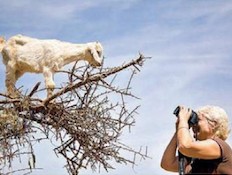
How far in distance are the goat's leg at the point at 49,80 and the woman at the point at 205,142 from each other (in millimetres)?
2155

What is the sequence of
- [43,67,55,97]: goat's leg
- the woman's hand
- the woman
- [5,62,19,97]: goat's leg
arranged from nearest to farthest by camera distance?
the woman, the woman's hand, [43,67,55,97]: goat's leg, [5,62,19,97]: goat's leg

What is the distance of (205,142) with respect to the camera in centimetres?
324

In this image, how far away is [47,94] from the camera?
548cm

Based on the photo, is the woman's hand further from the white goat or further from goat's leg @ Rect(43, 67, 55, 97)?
the white goat

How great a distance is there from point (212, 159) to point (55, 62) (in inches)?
118

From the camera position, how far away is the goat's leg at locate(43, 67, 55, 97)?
217 inches

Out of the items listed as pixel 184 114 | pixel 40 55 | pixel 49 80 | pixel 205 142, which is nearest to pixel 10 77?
pixel 40 55

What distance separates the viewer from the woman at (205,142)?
3219 mm

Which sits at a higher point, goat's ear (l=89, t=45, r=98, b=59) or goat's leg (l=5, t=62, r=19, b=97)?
goat's ear (l=89, t=45, r=98, b=59)

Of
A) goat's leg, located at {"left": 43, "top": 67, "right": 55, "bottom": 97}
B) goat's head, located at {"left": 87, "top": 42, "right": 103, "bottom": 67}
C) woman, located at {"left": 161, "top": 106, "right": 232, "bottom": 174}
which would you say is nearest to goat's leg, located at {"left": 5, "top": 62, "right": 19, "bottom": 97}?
goat's leg, located at {"left": 43, "top": 67, "right": 55, "bottom": 97}

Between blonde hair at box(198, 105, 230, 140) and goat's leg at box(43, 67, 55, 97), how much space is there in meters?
2.30

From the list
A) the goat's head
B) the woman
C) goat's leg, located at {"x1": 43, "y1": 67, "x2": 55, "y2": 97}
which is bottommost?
the woman

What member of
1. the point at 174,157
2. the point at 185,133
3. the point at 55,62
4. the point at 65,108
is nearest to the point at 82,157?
the point at 65,108

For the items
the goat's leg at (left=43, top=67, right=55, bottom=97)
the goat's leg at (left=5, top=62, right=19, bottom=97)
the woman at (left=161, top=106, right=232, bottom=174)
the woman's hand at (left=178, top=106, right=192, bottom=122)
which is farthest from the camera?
the goat's leg at (left=5, top=62, right=19, bottom=97)
